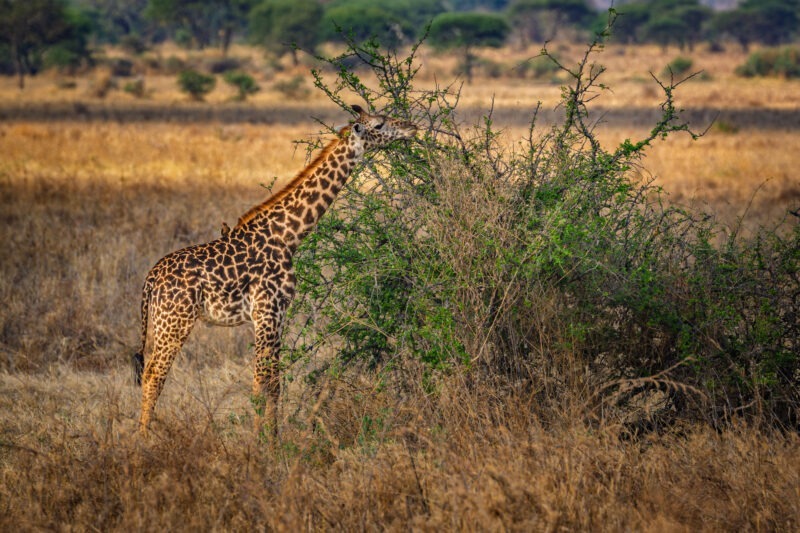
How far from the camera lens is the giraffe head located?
5.97 metres

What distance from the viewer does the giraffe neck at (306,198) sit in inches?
238

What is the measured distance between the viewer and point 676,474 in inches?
189

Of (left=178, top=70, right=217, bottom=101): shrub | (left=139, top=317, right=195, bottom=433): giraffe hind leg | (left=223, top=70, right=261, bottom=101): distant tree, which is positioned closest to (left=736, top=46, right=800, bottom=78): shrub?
(left=223, top=70, right=261, bottom=101): distant tree

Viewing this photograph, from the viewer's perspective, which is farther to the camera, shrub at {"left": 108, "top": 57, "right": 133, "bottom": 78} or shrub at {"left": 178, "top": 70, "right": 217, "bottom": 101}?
shrub at {"left": 108, "top": 57, "right": 133, "bottom": 78}

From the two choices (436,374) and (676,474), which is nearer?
(676,474)

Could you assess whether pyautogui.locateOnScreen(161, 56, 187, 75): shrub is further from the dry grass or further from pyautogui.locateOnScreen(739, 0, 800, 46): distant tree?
the dry grass

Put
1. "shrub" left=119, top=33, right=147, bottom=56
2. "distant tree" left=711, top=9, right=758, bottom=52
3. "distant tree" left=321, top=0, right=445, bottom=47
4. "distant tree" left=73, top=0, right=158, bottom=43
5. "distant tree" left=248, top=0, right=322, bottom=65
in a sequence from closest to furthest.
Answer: "distant tree" left=321, top=0, right=445, bottom=47
"distant tree" left=248, top=0, right=322, bottom=65
"shrub" left=119, top=33, right=147, bottom=56
"distant tree" left=711, top=9, right=758, bottom=52
"distant tree" left=73, top=0, right=158, bottom=43

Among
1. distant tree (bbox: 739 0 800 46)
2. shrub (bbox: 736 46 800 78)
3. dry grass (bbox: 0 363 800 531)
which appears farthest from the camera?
distant tree (bbox: 739 0 800 46)

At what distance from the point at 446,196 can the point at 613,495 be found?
2.15m

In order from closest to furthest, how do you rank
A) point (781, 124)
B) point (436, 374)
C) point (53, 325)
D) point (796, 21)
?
point (436, 374)
point (53, 325)
point (781, 124)
point (796, 21)

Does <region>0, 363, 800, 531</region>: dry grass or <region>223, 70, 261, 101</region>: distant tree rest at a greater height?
<region>0, 363, 800, 531</region>: dry grass

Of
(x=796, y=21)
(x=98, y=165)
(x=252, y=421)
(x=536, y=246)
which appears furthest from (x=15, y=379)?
(x=796, y=21)

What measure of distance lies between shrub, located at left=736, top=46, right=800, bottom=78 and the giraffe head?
44.6m

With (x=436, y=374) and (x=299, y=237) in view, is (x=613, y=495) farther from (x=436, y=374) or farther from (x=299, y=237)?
(x=299, y=237)
